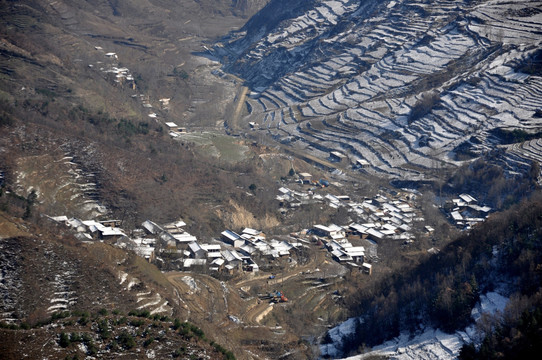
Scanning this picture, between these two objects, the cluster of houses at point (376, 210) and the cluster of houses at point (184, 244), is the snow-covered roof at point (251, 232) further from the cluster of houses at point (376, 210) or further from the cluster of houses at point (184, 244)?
the cluster of houses at point (376, 210)

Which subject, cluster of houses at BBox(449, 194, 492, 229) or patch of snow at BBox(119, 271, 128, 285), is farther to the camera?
cluster of houses at BBox(449, 194, 492, 229)

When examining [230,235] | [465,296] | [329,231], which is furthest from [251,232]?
[465,296]

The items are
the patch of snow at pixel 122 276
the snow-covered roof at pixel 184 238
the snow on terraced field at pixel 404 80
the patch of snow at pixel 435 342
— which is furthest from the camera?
the snow on terraced field at pixel 404 80

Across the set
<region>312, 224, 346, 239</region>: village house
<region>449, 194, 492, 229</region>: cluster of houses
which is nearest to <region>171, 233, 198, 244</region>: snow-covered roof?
<region>312, 224, 346, 239</region>: village house

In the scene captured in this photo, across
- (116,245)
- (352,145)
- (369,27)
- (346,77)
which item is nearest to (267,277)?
(116,245)

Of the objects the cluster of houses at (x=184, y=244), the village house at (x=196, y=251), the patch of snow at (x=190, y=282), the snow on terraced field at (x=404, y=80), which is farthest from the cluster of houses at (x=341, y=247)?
the snow on terraced field at (x=404, y=80)

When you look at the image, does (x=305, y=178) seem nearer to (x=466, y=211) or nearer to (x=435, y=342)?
(x=466, y=211)

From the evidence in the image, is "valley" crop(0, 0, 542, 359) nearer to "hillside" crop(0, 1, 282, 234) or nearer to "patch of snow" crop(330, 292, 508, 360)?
"patch of snow" crop(330, 292, 508, 360)
